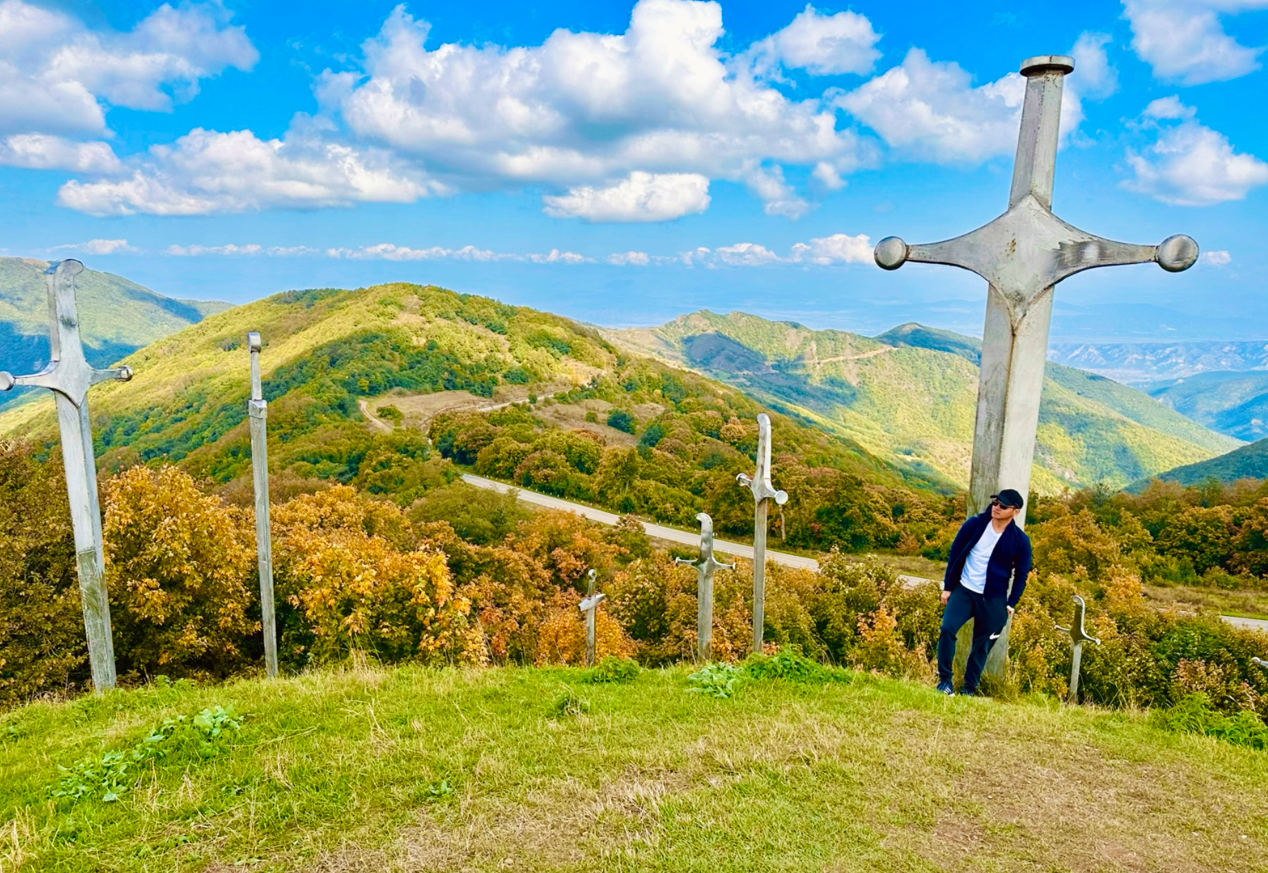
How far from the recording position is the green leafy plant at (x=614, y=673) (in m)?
7.61

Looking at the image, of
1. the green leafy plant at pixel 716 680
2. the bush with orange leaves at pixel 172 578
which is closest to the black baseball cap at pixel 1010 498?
the green leafy plant at pixel 716 680

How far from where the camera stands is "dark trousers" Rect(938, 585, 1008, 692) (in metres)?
7.15

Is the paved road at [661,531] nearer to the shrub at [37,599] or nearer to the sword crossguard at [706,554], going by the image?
the shrub at [37,599]

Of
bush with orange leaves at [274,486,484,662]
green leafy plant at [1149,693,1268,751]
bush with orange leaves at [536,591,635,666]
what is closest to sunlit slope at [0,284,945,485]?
bush with orange leaves at [536,591,635,666]

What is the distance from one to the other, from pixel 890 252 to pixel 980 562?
3141mm

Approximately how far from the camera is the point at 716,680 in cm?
709

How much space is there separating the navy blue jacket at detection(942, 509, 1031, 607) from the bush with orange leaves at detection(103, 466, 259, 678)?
13875 mm

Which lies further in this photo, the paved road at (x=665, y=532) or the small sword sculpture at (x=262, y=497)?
the paved road at (x=665, y=532)

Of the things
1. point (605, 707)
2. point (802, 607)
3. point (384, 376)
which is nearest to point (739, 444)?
point (384, 376)

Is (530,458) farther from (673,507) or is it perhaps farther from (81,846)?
(81,846)

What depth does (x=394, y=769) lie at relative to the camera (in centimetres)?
528

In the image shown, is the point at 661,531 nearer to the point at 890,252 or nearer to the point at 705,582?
the point at 705,582

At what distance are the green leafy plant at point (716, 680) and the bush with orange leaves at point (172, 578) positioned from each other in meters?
11.4

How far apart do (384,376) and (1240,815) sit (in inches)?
4116
